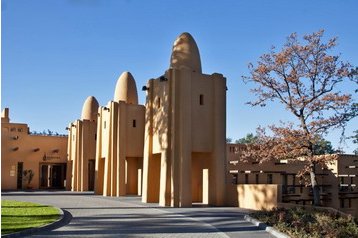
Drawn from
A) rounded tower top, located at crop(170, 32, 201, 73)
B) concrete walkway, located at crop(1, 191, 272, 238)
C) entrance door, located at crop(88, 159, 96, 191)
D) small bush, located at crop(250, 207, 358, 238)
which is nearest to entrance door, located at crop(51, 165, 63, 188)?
entrance door, located at crop(88, 159, 96, 191)

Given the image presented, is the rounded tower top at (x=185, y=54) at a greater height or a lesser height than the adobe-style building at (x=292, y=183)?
greater

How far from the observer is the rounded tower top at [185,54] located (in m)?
24.2

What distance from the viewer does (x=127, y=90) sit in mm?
33312

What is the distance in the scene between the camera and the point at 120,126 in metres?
30.6

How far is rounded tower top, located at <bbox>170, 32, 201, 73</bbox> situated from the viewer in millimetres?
24156

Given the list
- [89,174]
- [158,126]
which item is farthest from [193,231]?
[89,174]

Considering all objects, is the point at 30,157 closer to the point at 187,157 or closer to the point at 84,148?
the point at 84,148

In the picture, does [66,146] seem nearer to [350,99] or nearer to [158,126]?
[158,126]

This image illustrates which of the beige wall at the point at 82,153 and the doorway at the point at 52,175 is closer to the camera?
the beige wall at the point at 82,153

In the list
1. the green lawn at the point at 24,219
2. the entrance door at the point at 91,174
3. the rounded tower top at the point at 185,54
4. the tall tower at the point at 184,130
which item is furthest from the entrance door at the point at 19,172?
the green lawn at the point at 24,219

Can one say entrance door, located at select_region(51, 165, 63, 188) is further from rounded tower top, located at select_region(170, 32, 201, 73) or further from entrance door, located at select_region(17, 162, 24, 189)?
rounded tower top, located at select_region(170, 32, 201, 73)

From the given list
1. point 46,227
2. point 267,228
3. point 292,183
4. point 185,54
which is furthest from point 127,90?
point 267,228

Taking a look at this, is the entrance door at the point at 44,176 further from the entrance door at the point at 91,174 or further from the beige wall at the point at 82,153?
the entrance door at the point at 91,174

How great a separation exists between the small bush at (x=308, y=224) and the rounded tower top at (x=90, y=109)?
26032mm
